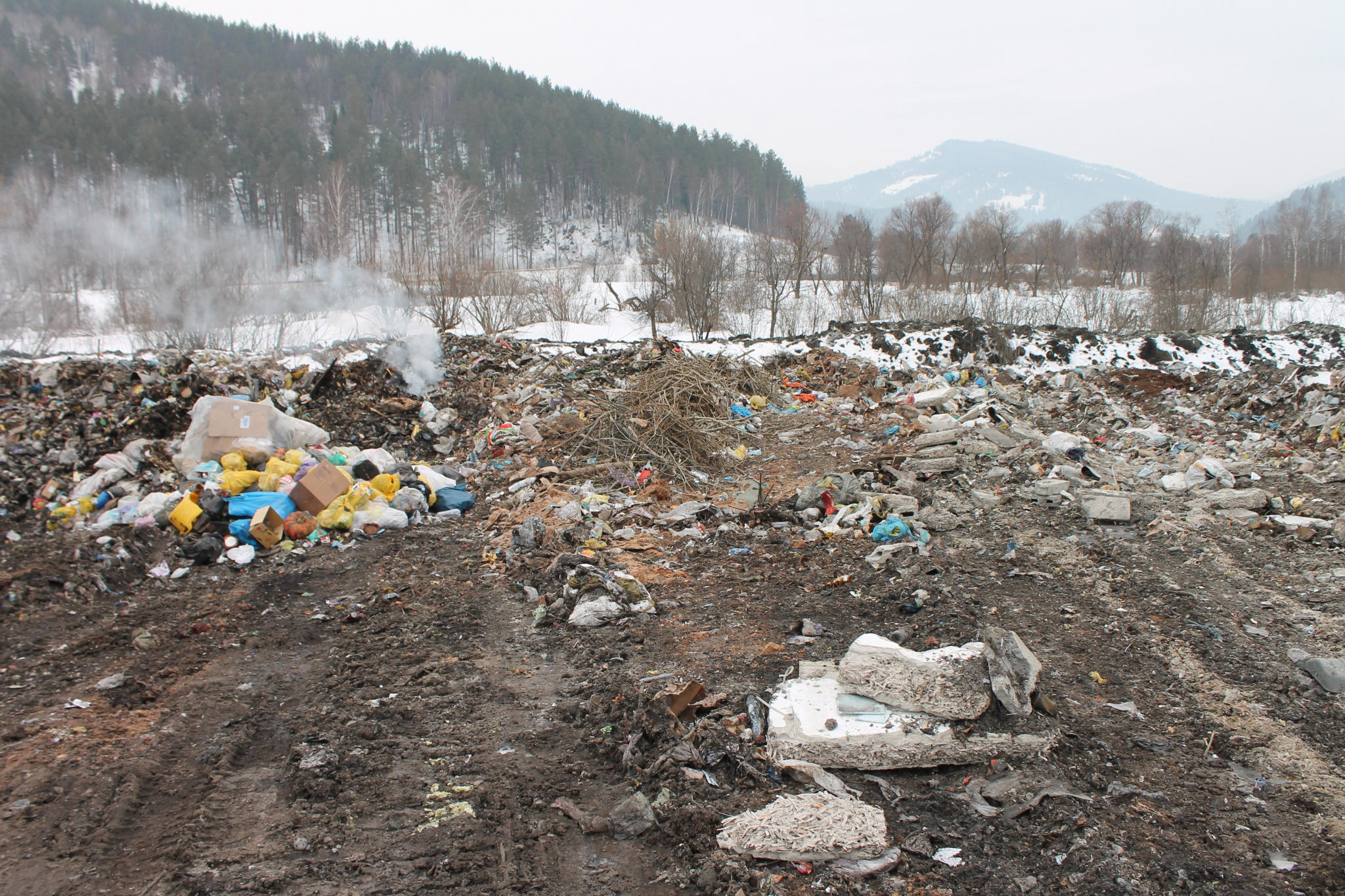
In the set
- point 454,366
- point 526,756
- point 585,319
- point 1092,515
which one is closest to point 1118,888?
point 526,756

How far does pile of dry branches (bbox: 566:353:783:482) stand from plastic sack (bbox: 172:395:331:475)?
2701mm

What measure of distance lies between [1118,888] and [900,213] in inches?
1293

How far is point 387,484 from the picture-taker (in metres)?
5.86

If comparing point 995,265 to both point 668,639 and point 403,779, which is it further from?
point 403,779

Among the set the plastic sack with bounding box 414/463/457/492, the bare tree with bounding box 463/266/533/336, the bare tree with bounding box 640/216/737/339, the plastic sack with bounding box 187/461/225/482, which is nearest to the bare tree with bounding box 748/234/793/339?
the bare tree with bounding box 640/216/737/339

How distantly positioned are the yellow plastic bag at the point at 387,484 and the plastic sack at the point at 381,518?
0.84 feet

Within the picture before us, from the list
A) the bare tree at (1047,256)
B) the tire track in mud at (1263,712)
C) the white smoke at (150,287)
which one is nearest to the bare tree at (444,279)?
the white smoke at (150,287)

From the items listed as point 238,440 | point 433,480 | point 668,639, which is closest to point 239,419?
point 238,440

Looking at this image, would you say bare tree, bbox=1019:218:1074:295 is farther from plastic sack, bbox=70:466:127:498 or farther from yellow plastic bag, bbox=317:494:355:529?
plastic sack, bbox=70:466:127:498

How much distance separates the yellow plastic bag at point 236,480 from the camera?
536cm

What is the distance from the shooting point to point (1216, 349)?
13.2 metres

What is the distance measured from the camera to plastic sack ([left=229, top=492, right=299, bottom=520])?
16.8 feet

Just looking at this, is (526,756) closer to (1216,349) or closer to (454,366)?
(454,366)

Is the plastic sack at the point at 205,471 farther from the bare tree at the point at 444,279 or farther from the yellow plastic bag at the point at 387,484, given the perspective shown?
the bare tree at the point at 444,279
